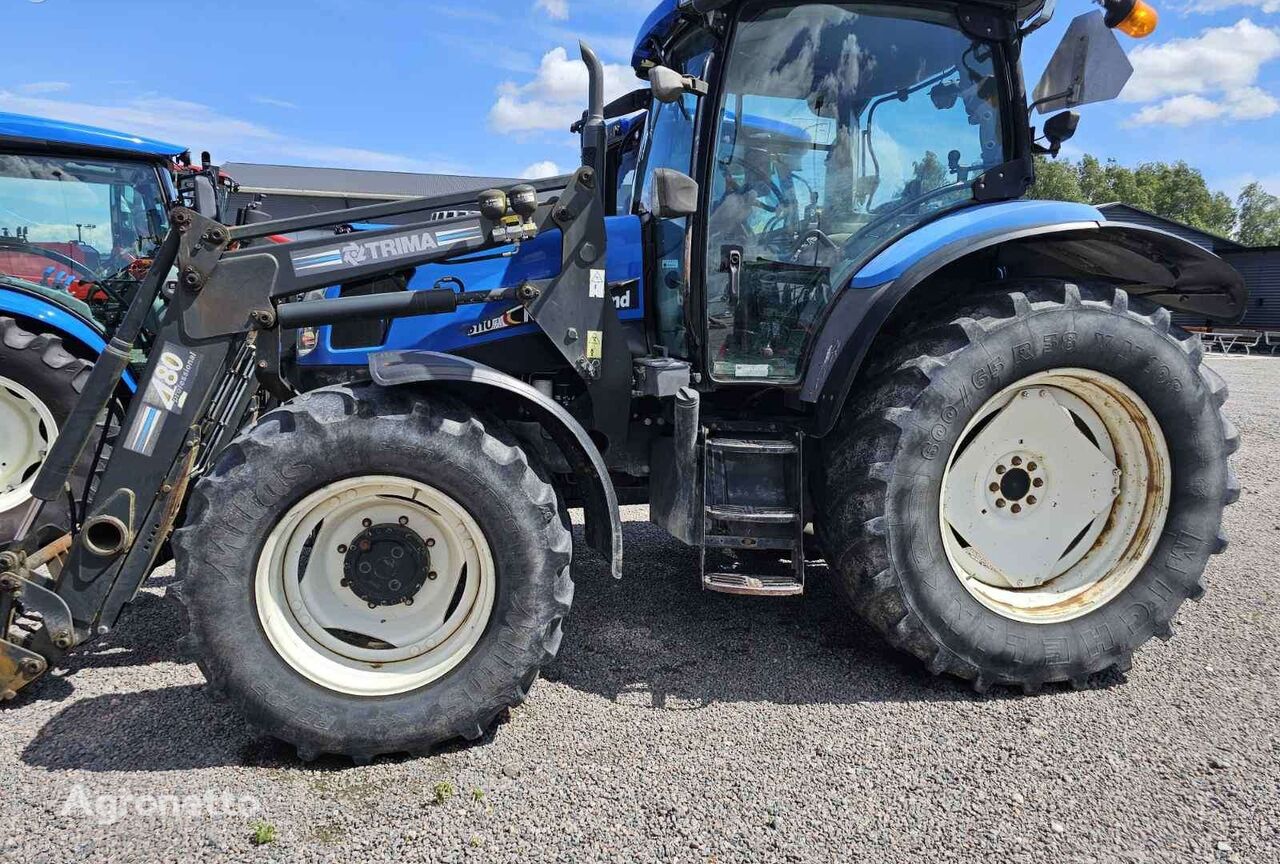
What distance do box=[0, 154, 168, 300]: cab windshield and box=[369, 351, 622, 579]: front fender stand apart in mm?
4542

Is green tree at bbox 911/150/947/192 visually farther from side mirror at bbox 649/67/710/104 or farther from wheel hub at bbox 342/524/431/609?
wheel hub at bbox 342/524/431/609

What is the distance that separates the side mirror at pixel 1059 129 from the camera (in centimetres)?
327

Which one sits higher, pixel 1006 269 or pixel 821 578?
pixel 1006 269

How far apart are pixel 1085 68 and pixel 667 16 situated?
1.73 m

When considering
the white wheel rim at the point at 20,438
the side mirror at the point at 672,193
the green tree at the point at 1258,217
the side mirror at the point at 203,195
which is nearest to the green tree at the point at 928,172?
the side mirror at the point at 672,193

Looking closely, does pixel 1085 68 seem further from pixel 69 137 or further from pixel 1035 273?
pixel 69 137

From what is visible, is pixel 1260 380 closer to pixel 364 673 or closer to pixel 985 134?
pixel 985 134

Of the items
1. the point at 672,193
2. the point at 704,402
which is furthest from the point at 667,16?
the point at 704,402

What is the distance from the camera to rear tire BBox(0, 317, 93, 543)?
4.65m

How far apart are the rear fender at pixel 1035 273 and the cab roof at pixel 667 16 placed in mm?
801

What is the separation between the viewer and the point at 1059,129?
10.9 ft

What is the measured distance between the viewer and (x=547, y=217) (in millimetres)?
3004

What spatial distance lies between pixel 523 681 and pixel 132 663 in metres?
1.75

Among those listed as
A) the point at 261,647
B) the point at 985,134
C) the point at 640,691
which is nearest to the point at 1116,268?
the point at 985,134
